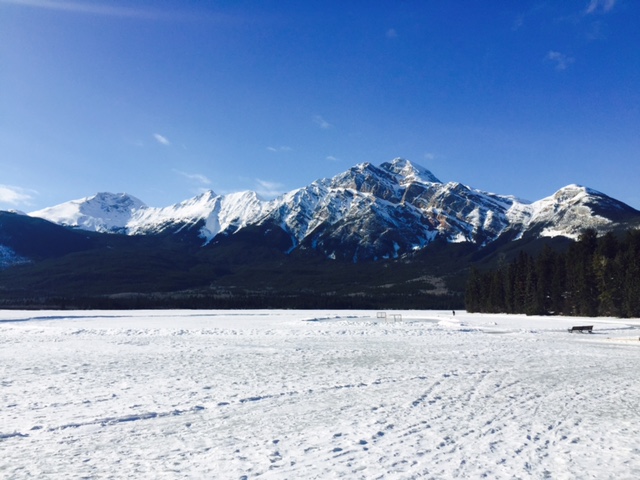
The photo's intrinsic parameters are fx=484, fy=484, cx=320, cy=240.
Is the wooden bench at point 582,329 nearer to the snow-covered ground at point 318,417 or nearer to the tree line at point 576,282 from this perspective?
the snow-covered ground at point 318,417

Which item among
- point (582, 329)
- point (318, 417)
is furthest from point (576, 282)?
point (318, 417)

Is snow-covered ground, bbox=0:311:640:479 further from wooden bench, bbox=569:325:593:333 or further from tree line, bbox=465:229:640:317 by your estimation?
tree line, bbox=465:229:640:317

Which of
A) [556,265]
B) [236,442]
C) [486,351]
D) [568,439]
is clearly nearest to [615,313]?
[556,265]

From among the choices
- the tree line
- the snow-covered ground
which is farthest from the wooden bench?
the tree line

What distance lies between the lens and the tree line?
73250mm

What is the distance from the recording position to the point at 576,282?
83812mm

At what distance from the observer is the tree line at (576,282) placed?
240 feet

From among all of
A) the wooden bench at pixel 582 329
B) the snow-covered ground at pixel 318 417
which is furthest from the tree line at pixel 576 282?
the snow-covered ground at pixel 318 417

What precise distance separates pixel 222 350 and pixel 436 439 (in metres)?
22.8

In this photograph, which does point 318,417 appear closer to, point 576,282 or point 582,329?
point 582,329

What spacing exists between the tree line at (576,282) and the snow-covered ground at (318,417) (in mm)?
53297

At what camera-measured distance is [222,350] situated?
32.7 metres

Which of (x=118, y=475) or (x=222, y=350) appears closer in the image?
(x=118, y=475)

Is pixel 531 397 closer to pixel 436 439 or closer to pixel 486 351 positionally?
pixel 436 439
